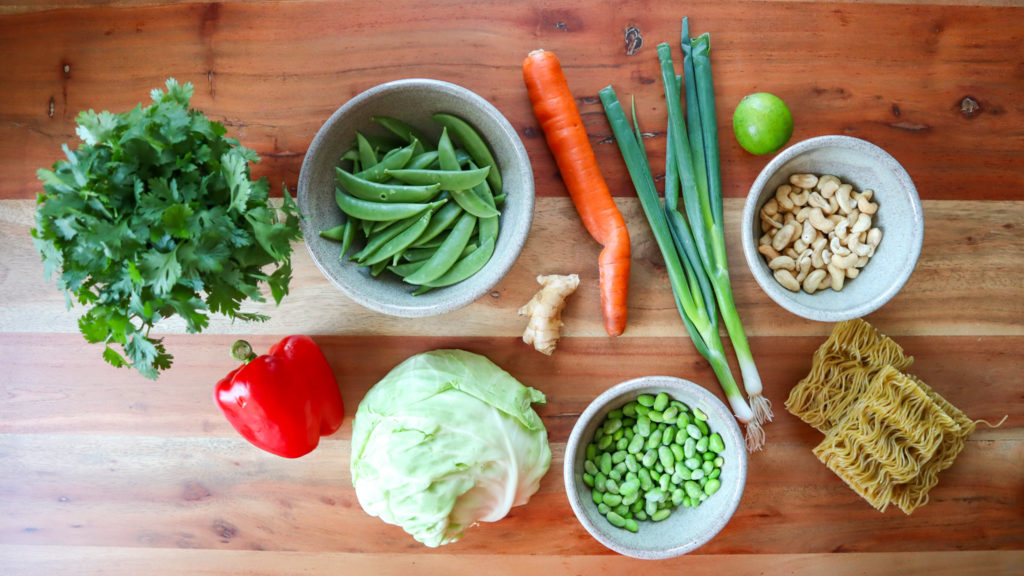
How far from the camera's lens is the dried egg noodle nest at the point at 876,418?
62.9 inches

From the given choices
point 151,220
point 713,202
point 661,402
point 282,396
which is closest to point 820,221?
point 713,202

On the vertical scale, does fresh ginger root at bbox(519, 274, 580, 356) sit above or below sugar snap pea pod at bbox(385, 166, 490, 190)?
below

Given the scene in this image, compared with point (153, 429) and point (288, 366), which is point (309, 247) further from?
point (153, 429)

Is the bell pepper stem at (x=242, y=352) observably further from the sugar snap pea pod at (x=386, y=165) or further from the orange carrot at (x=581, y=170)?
the orange carrot at (x=581, y=170)

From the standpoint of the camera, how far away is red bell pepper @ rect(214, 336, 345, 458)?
1601 millimetres

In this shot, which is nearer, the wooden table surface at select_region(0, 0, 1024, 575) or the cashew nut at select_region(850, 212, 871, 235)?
the cashew nut at select_region(850, 212, 871, 235)

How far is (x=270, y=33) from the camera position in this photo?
1752 mm

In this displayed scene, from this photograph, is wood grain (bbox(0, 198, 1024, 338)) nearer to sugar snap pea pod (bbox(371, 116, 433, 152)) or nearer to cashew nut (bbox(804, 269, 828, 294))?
cashew nut (bbox(804, 269, 828, 294))

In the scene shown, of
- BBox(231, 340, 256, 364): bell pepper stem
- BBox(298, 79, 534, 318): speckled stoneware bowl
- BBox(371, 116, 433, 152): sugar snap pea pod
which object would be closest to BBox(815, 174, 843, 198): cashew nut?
BBox(298, 79, 534, 318): speckled stoneware bowl

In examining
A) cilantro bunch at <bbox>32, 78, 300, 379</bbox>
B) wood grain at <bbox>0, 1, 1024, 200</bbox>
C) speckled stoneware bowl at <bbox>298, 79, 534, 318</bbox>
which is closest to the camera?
cilantro bunch at <bbox>32, 78, 300, 379</bbox>

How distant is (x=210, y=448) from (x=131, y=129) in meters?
0.89

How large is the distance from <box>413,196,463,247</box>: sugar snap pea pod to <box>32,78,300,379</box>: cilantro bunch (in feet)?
1.05

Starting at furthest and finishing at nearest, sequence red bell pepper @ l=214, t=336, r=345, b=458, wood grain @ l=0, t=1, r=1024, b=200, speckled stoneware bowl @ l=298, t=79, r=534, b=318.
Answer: wood grain @ l=0, t=1, r=1024, b=200 → red bell pepper @ l=214, t=336, r=345, b=458 → speckled stoneware bowl @ l=298, t=79, r=534, b=318

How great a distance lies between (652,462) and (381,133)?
1040 mm
